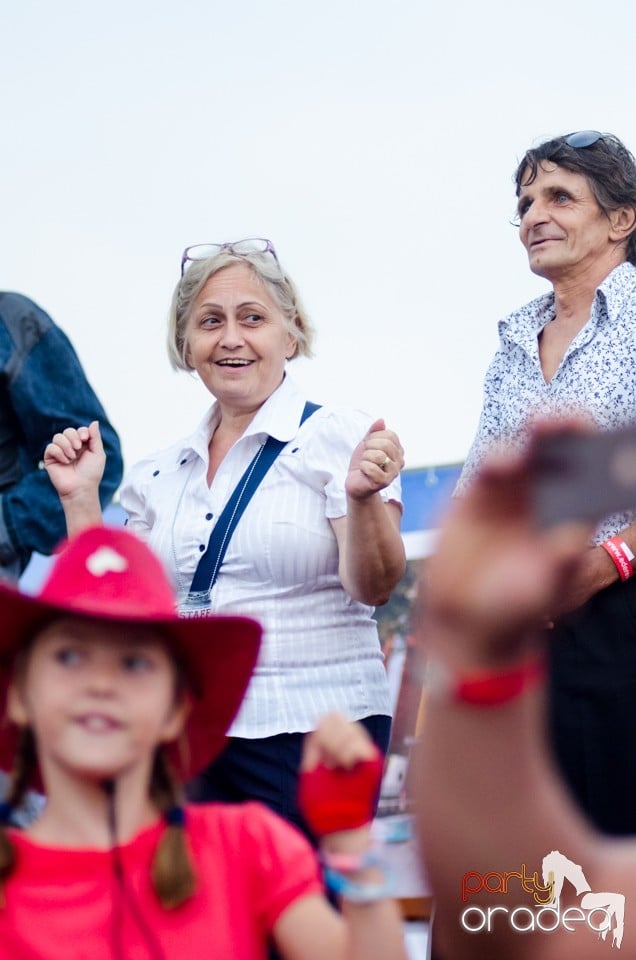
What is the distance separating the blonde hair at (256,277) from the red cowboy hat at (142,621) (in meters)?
1.09

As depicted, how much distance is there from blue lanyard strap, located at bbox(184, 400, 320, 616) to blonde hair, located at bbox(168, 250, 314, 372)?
1.10 ft

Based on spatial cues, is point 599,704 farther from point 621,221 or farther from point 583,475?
point 583,475

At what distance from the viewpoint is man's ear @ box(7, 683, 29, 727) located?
1519mm

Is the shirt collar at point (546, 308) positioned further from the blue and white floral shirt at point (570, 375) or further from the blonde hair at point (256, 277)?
the blonde hair at point (256, 277)

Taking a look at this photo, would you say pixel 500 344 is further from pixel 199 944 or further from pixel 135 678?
pixel 199 944

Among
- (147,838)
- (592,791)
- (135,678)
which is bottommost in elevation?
(592,791)

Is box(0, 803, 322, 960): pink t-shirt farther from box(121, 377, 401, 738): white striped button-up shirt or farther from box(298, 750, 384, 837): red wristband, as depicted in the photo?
box(121, 377, 401, 738): white striped button-up shirt

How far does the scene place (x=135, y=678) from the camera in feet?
4.87

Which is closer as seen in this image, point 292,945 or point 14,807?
point 292,945

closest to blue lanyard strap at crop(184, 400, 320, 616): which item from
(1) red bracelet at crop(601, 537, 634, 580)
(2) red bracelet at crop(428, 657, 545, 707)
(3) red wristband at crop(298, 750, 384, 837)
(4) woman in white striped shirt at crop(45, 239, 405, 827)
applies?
(4) woman in white striped shirt at crop(45, 239, 405, 827)

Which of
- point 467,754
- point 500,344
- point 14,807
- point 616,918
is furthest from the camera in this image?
point 500,344

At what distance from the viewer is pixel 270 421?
8.04 feet

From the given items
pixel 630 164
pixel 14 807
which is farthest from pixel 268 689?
pixel 630 164

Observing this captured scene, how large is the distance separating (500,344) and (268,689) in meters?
0.84
